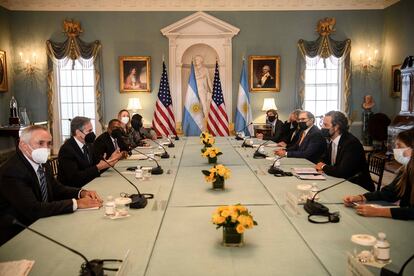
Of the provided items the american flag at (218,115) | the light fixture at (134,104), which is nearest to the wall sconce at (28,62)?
the light fixture at (134,104)

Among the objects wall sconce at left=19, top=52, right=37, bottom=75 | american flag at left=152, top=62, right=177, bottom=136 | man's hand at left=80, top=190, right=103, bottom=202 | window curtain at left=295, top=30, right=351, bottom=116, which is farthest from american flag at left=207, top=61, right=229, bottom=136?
man's hand at left=80, top=190, right=103, bottom=202

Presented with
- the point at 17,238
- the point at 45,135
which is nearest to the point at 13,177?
the point at 45,135

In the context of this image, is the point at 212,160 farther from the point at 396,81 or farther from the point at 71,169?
the point at 396,81

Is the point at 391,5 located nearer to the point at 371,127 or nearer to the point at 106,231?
the point at 371,127

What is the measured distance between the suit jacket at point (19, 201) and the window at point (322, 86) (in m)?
8.58

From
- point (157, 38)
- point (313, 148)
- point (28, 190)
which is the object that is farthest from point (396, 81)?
point (28, 190)

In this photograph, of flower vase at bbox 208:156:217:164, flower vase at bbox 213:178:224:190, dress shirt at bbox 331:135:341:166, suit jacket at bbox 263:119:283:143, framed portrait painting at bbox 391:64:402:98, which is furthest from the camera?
framed portrait painting at bbox 391:64:402:98

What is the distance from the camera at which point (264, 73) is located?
10109 millimetres

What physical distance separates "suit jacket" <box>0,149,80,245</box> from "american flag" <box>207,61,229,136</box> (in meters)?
6.78

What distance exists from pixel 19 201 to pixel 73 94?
802 centimetres

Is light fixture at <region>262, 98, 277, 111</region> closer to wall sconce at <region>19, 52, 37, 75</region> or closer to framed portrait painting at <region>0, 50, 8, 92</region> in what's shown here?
wall sconce at <region>19, 52, 37, 75</region>

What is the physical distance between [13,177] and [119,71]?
24.8 feet

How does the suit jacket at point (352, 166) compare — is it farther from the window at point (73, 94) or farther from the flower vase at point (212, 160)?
the window at point (73, 94)

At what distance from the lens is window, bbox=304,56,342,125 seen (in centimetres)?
1037
